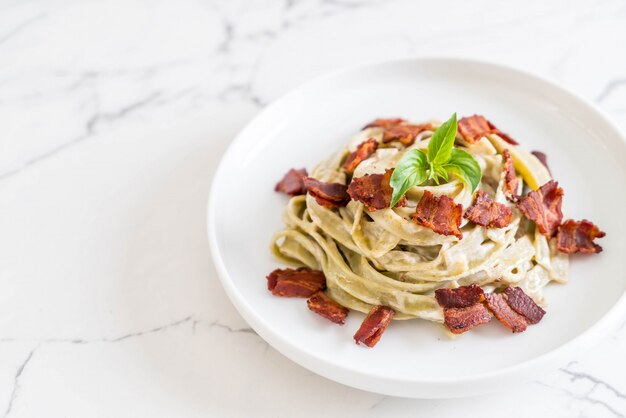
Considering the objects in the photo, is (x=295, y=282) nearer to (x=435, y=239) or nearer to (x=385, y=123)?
(x=435, y=239)

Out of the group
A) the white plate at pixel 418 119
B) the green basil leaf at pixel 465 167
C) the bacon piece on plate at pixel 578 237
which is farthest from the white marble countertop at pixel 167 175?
the green basil leaf at pixel 465 167

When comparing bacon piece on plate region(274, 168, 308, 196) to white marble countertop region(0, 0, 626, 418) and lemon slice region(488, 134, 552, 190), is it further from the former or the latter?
lemon slice region(488, 134, 552, 190)

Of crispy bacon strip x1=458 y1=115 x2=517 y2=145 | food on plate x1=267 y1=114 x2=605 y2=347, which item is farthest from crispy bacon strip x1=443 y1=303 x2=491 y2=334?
crispy bacon strip x1=458 y1=115 x2=517 y2=145

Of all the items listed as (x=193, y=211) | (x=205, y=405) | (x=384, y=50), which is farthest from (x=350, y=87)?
(x=205, y=405)

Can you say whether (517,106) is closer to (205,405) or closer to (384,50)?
(384,50)

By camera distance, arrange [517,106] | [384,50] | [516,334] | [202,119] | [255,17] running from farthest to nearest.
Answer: [255,17] < [384,50] < [202,119] < [517,106] < [516,334]

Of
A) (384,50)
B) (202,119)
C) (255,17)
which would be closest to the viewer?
(202,119)
